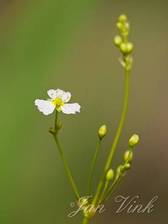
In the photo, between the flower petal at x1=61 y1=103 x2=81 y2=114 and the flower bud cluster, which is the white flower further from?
the flower bud cluster

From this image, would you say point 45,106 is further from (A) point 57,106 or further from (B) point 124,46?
(B) point 124,46

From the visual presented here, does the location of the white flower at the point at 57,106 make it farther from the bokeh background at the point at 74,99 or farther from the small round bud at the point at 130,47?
the bokeh background at the point at 74,99

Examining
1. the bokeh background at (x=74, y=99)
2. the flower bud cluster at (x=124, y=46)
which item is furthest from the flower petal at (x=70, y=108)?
the bokeh background at (x=74, y=99)

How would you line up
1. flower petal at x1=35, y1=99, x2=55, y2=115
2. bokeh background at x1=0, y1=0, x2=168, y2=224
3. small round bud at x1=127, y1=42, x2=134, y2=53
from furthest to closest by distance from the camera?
1. bokeh background at x1=0, y1=0, x2=168, y2=224
2. flower petal at x1=35, y1=99, x2=55, y2=115
3. small round bud at x1=127, y1=42, x2=134, y2=53

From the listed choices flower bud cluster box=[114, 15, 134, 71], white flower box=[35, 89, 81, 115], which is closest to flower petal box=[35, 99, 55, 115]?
white flower box=[35, 89, 81, 115]

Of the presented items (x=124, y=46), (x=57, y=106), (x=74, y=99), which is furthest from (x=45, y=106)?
(x=74, y=99)

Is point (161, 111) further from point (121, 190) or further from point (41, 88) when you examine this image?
point (41, 88)

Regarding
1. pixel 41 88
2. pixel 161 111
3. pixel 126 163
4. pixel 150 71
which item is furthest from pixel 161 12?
pixel 126 163
